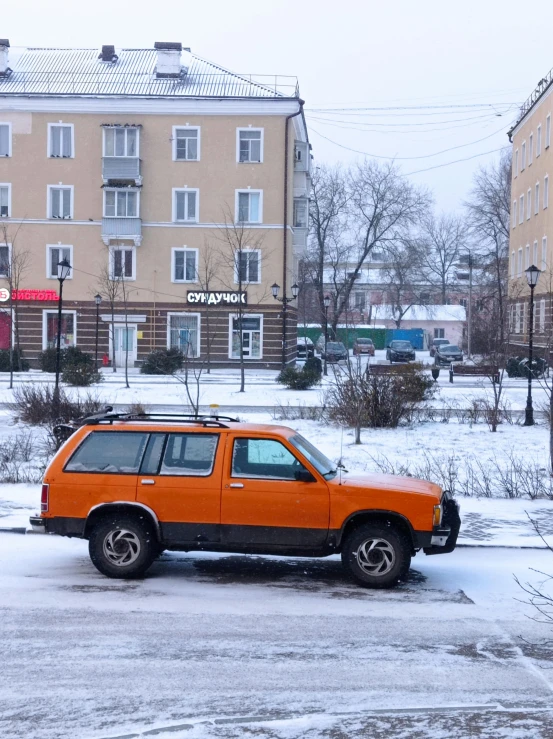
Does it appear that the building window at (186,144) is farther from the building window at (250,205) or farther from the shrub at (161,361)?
the shrub at (161,361)

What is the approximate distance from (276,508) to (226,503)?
0.48 metres

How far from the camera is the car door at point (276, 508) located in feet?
27.3

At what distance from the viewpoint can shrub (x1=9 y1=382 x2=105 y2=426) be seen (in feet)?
60.7

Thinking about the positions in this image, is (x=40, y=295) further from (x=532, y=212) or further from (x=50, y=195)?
(x=532, y=212)

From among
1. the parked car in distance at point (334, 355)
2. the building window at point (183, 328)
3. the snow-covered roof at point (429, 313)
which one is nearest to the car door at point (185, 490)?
the parked car in distance at point (334, 355)

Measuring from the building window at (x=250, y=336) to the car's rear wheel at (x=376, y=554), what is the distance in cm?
3901

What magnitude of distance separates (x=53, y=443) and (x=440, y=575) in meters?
9.42

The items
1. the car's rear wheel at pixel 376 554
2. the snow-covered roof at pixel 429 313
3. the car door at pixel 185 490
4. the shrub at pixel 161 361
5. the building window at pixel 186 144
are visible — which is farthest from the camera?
the snow-covered roof at pixel 429 313

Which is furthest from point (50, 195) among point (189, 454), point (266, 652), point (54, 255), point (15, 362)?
point (266, 652)

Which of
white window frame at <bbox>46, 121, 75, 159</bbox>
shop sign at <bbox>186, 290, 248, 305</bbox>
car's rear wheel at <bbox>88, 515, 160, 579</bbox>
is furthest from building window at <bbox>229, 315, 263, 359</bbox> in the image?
car's rear wheel at <bbox>88, 515, 160, 579</bbox>

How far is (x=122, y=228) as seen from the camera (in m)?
46.4

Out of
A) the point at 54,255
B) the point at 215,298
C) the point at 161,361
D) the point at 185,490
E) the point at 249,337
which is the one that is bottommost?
the point at 185,490

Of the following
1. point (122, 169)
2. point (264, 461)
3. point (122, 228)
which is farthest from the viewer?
point (122, 228)

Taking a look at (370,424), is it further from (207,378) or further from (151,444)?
(207,378)
